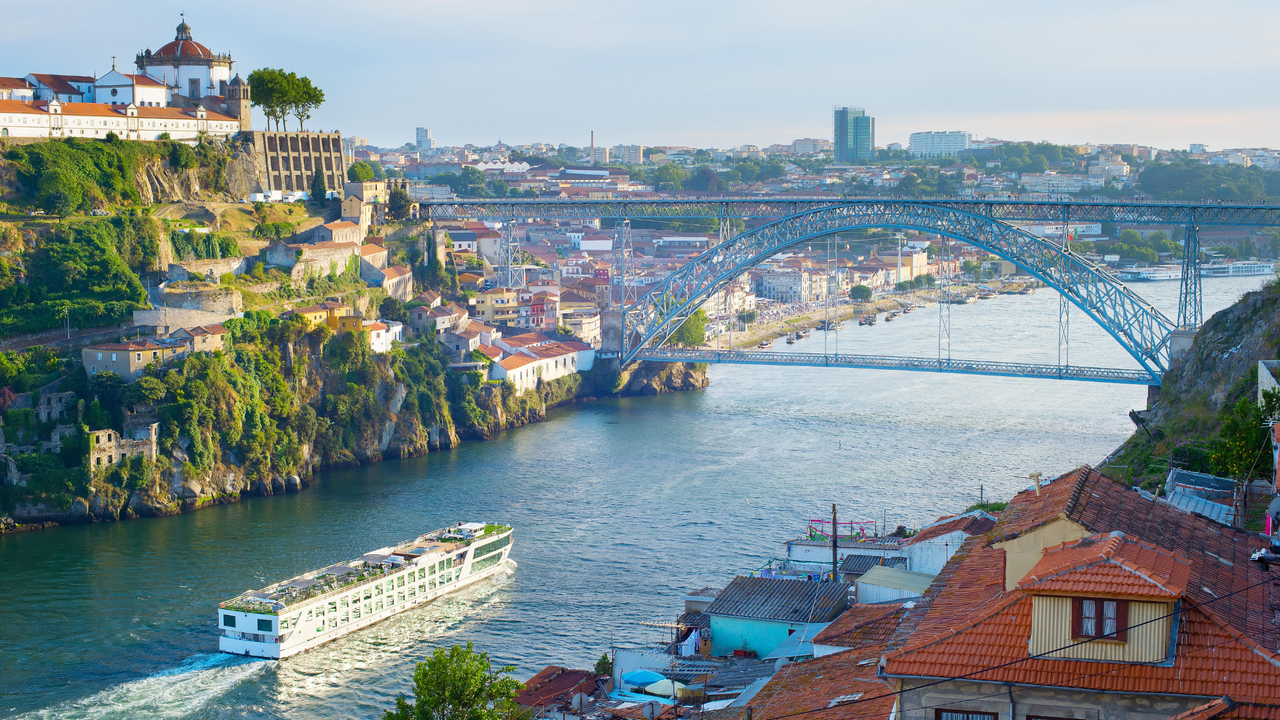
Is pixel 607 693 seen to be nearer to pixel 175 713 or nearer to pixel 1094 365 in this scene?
pixel 175 713

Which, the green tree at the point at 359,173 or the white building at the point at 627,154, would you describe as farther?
the white building at the point at 627,154

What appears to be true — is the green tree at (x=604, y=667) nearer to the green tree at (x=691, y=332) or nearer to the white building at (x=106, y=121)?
the white building at (x=106, y=121)

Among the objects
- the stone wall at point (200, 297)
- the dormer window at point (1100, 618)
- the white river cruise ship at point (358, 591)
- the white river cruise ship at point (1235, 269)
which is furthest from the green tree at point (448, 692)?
the white river cruise ship at point (1235, 269)

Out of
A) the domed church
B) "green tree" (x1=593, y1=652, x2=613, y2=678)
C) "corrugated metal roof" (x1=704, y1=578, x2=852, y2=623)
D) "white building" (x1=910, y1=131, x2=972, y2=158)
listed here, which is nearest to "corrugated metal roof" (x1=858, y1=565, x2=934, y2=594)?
"corrugated metal roof" (x1=704, y1=578, x2=852, y2=623)

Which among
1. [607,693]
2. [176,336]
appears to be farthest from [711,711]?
[176,336]

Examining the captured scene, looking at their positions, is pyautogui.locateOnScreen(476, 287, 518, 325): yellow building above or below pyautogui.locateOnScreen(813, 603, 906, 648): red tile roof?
above

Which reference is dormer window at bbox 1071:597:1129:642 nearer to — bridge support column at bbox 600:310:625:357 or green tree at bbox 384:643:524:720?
green tree at bbox 384:643:524:720
